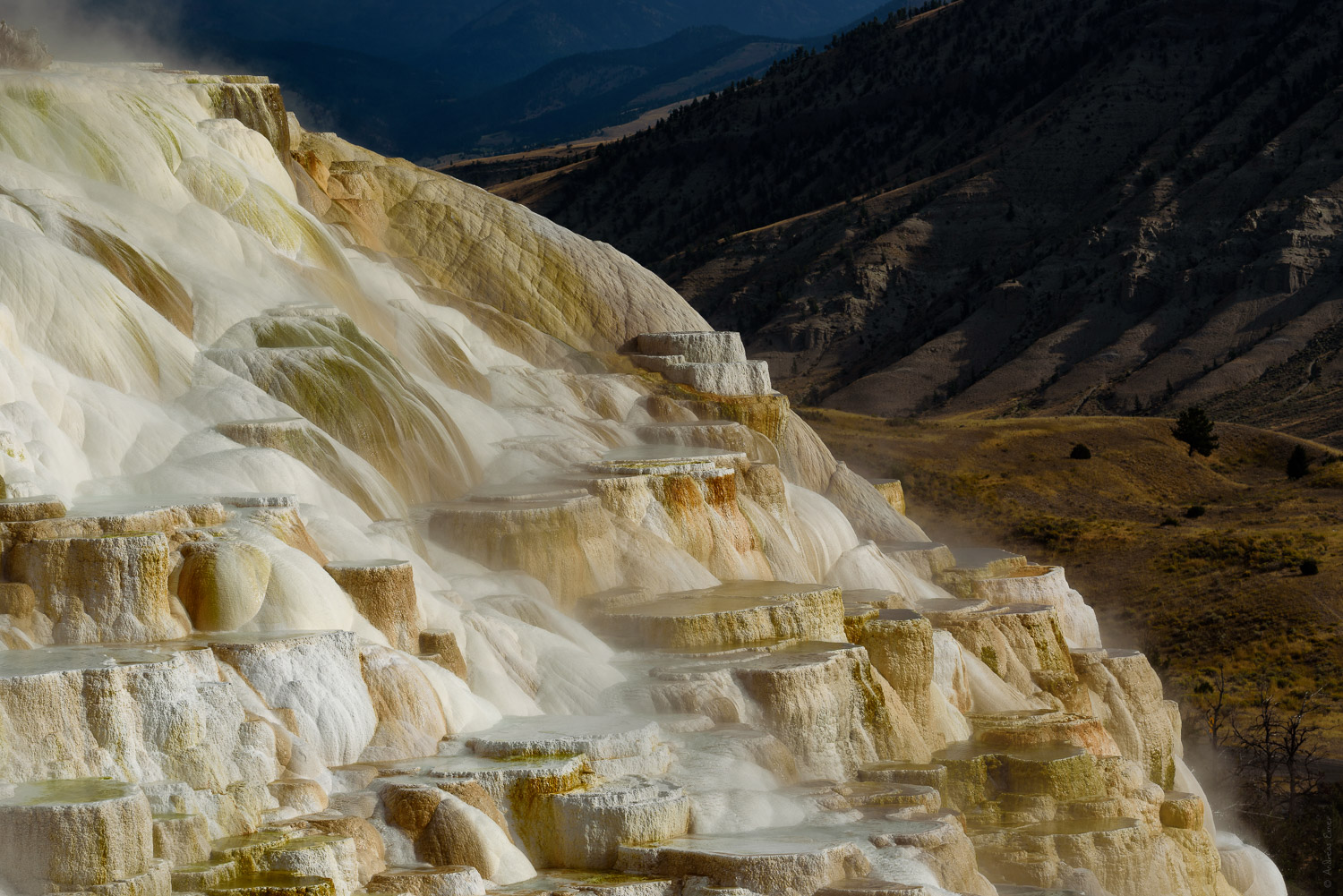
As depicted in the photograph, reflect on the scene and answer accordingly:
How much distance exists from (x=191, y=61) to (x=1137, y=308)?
113 metres

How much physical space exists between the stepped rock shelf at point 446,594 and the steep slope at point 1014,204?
42.1m

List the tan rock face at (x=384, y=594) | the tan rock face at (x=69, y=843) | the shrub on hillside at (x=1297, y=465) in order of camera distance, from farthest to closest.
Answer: the shrub on hillside at (x=1297, y=465) → the tan rock face at (x=384, y=594) → the tan rock face at (x=69, y=843)

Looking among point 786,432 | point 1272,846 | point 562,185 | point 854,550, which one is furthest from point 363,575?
point 562,185

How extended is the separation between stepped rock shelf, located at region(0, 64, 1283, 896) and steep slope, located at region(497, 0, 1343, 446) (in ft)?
138

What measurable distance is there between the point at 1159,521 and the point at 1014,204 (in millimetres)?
44097

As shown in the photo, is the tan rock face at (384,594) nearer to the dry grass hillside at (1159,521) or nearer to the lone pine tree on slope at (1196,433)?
the dry grass hillside at (1159,521)

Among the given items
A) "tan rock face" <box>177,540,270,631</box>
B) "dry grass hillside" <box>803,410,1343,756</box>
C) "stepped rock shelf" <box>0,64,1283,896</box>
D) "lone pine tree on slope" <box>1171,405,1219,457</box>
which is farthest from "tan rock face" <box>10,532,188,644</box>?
"lone pine tree on slope" <box>1171,405,1219,457</box>

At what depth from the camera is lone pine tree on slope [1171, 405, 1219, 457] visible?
56.8m

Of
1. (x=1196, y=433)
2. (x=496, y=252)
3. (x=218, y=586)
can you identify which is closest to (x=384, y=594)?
(x=218, y=586)

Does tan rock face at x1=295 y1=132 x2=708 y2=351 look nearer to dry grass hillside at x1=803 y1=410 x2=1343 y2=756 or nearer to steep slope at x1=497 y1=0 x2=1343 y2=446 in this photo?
dry grass hillside at x1=803 y1=410 x2=1343 y2=756

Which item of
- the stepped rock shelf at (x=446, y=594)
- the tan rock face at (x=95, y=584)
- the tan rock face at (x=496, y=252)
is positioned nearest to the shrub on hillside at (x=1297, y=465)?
the stepped rock shelf at (x=446, y=594)

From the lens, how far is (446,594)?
18266 mm

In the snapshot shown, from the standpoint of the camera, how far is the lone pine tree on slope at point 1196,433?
56750 millimetres

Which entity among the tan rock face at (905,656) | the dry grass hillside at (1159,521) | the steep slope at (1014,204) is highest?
the steep slope at (1014,204)
